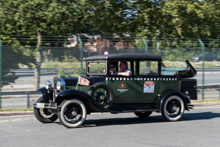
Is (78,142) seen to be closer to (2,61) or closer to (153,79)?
(153,79)

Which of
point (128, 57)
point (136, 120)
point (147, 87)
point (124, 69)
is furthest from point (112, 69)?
point (136, 120)

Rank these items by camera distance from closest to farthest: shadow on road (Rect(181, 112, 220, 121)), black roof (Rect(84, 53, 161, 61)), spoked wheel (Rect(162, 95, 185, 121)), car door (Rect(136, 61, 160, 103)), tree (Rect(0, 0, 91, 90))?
1. black roof (Rect(84, 53, 161, 61))
2. car door (Rect(136, 61, 160, 103))
3. spoked wheel (Rect(162, 95, 185, 121))
4. shadow on road (Rect(181, 112, 220, 121))
5. tree (Rect(0, 0, 91, 90))

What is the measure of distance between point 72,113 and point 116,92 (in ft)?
4.38

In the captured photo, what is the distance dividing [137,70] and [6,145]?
4.13 m

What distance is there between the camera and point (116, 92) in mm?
9492

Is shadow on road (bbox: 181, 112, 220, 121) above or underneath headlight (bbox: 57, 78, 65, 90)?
underneath

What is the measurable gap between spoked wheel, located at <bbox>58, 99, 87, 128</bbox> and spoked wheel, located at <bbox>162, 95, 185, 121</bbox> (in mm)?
2361

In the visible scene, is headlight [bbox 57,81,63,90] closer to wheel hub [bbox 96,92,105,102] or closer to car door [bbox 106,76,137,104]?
wheel hub [bbox 96,92,105,102]

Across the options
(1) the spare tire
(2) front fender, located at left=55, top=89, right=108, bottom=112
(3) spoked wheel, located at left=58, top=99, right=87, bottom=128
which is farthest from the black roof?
(3) spoked wheel, located at left=58, top=99, right=87, bottom=128

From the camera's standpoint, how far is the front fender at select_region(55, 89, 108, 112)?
8.69 meters

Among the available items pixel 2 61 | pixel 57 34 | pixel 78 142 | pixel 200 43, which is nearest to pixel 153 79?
pixel 78 142

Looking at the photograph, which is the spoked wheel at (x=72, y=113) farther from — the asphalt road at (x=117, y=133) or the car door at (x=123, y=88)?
the car door at (x=123, y=88)

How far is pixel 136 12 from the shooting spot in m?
20.1

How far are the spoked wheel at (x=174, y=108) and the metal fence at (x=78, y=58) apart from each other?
5127mm
